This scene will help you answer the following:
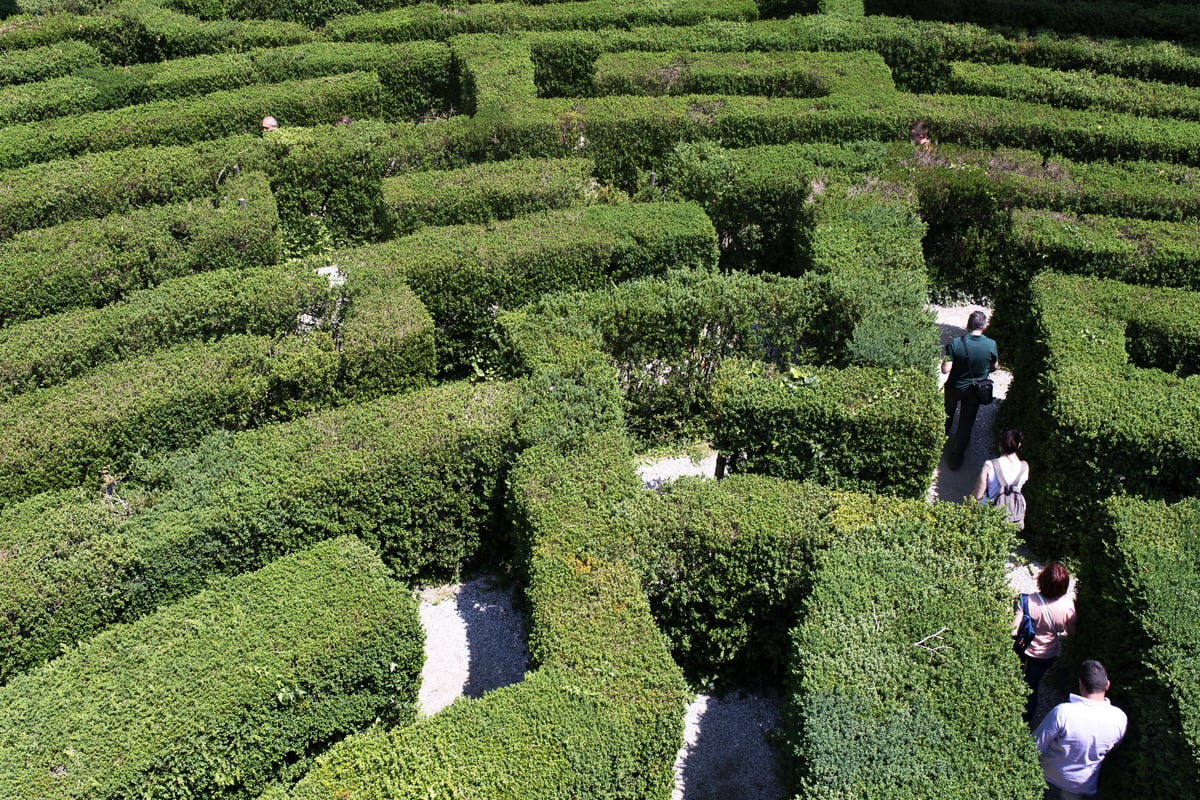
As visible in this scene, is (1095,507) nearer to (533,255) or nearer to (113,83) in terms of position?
(533,255)

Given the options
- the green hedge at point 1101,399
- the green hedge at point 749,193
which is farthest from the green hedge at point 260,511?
the green hedge at point 1101,399

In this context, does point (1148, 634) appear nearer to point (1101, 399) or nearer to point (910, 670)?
point (910, 670)

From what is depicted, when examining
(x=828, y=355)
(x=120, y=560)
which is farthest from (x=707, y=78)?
(x=120, y=560)

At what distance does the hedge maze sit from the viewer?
371 inches

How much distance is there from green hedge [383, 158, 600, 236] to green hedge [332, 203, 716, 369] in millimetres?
935

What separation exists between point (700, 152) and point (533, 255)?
476cm

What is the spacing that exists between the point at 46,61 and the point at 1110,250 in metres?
23.4

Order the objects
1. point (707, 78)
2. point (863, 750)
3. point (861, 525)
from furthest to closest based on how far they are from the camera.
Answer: point (707, 78)
point (861, 525)
point (863, 750)

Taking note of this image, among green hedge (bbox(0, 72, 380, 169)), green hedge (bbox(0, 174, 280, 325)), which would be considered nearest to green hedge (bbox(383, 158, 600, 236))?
green hedge (bbox(0, 174, 280, 325))

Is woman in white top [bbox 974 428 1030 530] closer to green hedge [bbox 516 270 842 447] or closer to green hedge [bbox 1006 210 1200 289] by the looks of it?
green hedge [bbox 516 270 842 447]

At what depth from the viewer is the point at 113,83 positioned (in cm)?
2189

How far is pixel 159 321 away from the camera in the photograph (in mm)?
14812

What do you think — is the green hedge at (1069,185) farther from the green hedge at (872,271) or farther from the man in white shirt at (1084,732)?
the man in white shirt at (1084,732)

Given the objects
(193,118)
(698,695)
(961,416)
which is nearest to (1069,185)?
(961,416)
